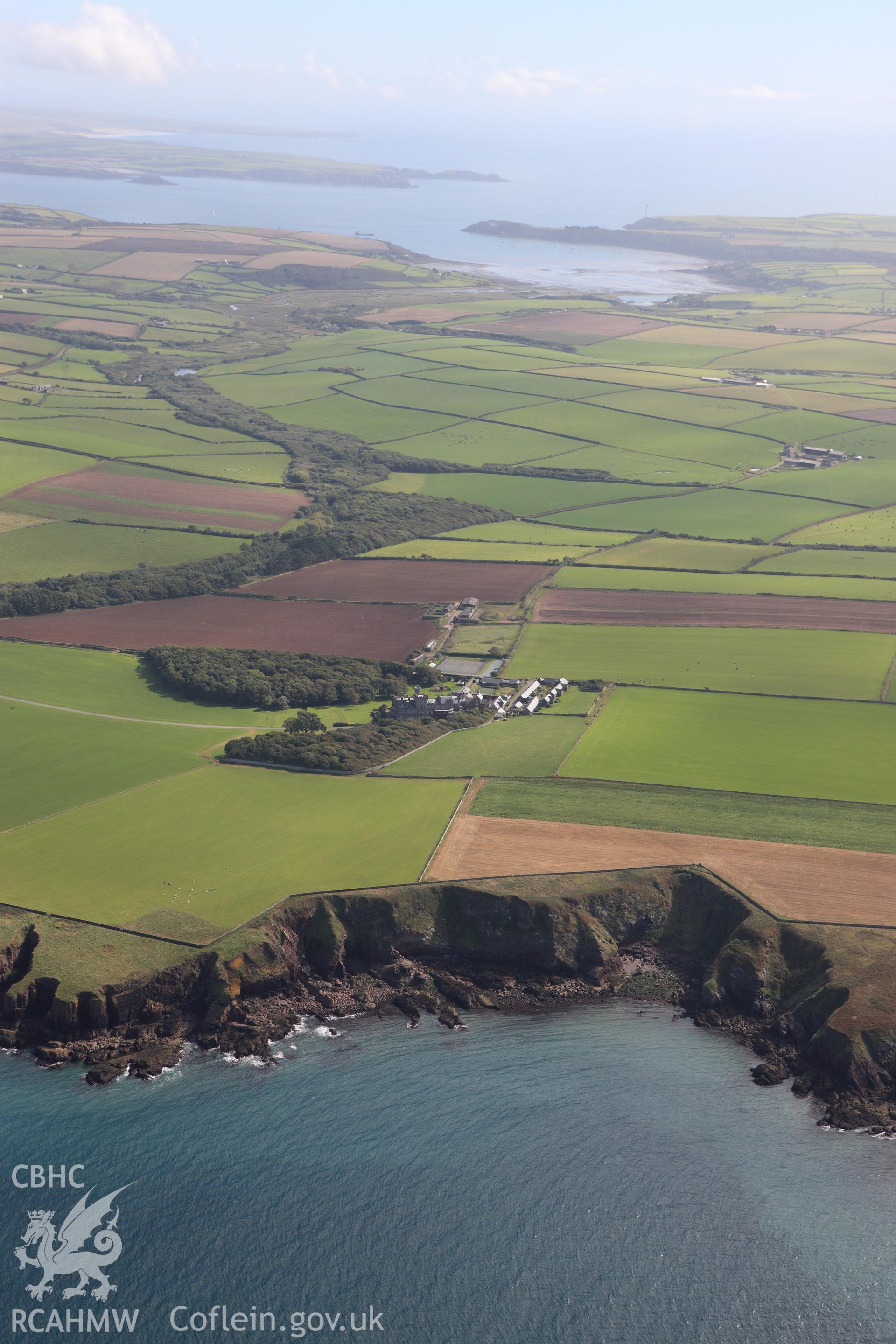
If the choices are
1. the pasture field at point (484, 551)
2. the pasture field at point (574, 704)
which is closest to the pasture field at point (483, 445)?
the pasture field at point (484, 551)

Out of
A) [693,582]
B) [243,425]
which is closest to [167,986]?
[693,582]

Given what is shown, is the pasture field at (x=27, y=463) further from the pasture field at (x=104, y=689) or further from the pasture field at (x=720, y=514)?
the pasture field at (x=720, y=514)

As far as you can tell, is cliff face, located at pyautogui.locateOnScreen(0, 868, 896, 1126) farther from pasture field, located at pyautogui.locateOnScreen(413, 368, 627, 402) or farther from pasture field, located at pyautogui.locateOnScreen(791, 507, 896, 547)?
pasture field, located at pyautogui.locateOnScreen(413, 368, 627, 402)

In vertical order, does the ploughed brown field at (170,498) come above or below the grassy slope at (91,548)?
above

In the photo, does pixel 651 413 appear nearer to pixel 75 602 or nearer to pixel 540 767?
pixel 75 602

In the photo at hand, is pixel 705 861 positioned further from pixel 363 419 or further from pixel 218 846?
pixel 363 419

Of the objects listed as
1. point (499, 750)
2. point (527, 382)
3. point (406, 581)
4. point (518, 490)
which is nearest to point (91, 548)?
point (406, 581)
